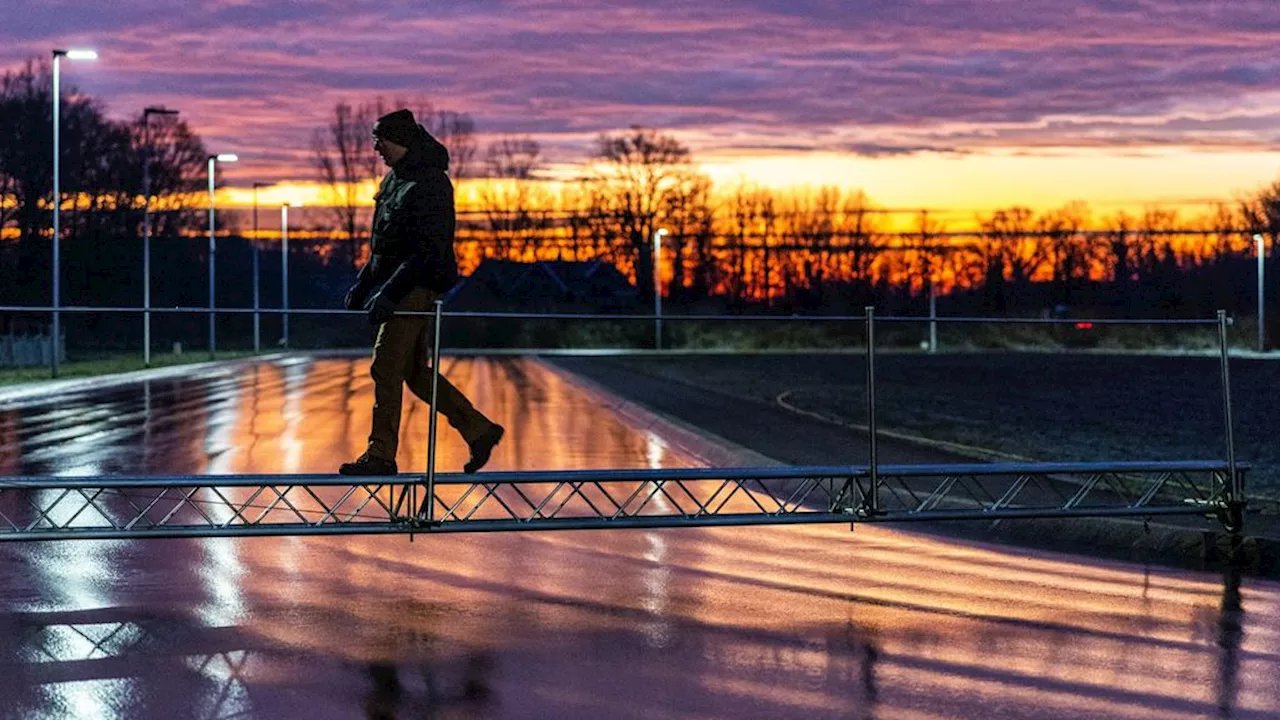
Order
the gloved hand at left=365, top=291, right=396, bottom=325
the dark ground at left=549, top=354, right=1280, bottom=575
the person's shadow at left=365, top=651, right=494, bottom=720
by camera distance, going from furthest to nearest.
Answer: the dark ground at left=549, top=354, right=1280, bottom=575 < the gloved hand at left=365, top=291, right=396, bottom=325 < the person's shadow at left=365, top=651, right=494, bottom=720

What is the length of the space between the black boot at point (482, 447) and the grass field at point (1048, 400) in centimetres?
736

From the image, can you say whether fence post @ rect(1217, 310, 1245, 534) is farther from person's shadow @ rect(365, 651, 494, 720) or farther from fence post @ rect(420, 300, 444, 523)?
person's shadow @ rect(365, 651, 494, 720)

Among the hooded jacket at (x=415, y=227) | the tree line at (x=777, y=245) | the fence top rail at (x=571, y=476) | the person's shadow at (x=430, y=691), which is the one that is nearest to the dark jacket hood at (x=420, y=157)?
the hooded jacket at (x=415, y=227)

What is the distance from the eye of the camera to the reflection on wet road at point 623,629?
6996mm

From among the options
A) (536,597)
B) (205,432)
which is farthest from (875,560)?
(205,432)

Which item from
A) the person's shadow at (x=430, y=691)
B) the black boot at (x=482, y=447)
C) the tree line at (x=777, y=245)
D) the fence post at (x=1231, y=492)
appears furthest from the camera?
the tree line at (x=777, y=245)

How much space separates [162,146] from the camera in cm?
9894

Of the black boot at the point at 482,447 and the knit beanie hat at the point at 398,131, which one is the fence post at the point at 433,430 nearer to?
the black boot at the point at 482,447

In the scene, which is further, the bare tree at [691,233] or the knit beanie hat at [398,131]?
the bare tree at [691,233]

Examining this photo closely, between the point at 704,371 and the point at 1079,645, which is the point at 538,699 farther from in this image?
the point at 704,371

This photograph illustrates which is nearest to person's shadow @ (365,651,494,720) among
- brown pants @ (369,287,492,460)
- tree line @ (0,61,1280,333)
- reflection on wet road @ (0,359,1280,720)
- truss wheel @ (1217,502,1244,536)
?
reflection on wet road @ (0,359,1280,720)

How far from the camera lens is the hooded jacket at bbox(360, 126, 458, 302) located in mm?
9898

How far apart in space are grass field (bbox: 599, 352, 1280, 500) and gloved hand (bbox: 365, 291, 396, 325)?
327 inches

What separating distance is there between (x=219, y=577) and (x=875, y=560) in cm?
396
